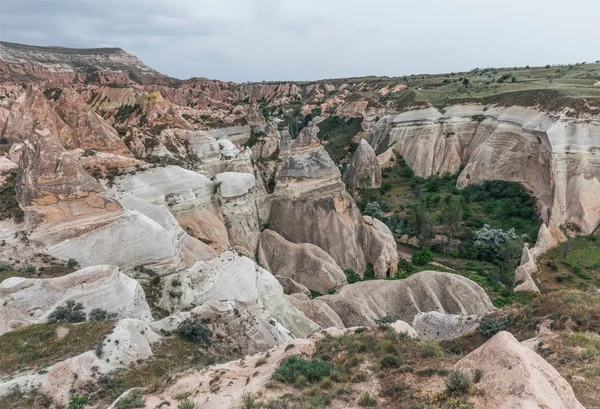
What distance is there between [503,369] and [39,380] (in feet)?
38.9

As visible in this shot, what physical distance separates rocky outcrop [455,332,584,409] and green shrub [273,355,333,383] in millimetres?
3520

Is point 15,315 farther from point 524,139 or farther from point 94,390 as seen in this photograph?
point 524,139

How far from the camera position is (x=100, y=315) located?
14469 millimetres

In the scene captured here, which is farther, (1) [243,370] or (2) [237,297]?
(2) [237,297]

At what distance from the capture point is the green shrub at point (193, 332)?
14289 mm

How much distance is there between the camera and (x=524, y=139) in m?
43.1

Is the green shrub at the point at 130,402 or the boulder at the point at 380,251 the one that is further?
the boulder at the point at 380,251

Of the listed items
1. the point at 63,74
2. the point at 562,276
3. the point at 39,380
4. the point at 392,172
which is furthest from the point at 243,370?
the point at 63,74

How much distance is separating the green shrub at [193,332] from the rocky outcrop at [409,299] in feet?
32.4

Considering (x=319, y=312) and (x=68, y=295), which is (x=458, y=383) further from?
(x=68, y=295)

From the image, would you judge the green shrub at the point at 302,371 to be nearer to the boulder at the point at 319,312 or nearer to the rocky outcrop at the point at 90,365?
the rocky outcrop at the point at 90,365

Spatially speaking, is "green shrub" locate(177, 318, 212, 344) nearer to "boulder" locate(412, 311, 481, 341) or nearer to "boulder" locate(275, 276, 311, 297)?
"boulder" locate(412, 311, 481, 341)

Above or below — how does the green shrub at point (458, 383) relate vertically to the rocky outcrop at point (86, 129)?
below

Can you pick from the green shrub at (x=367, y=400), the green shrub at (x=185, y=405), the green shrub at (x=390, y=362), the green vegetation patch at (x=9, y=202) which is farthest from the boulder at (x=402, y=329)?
the green vegetation patch at (x=9, y=202)
